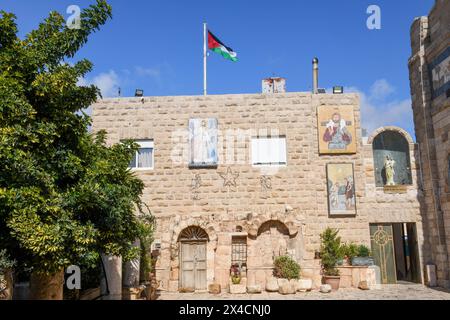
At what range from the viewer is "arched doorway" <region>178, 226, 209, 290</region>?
15.0 meters

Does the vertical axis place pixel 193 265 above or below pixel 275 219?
below

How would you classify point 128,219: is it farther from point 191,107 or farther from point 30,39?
point 191,107

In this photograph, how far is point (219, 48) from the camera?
17.3 meters

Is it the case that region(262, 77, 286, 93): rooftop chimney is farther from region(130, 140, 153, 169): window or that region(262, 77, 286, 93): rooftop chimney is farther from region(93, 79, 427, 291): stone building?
region(130, 140, 153, 169): window

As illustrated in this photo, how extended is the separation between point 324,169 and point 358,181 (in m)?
1.37

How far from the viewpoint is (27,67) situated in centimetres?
687

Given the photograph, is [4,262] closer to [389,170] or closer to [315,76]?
[389,170]

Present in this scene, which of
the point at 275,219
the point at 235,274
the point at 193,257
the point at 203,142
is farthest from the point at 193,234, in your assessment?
the point at 203,142

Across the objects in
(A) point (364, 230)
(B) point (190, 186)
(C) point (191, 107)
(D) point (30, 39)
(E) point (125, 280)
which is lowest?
(E) point (125, 280)

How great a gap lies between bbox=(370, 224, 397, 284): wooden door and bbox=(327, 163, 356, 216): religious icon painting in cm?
154

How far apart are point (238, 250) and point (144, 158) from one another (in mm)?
5226

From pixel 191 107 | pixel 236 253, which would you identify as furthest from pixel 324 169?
pixel 191 107

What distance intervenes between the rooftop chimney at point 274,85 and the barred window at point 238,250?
6302 millimetres

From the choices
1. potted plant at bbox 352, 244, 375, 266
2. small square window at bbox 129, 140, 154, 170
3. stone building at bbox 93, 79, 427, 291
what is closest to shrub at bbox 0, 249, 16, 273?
stone building at bbox 93, 79, 427, 291
